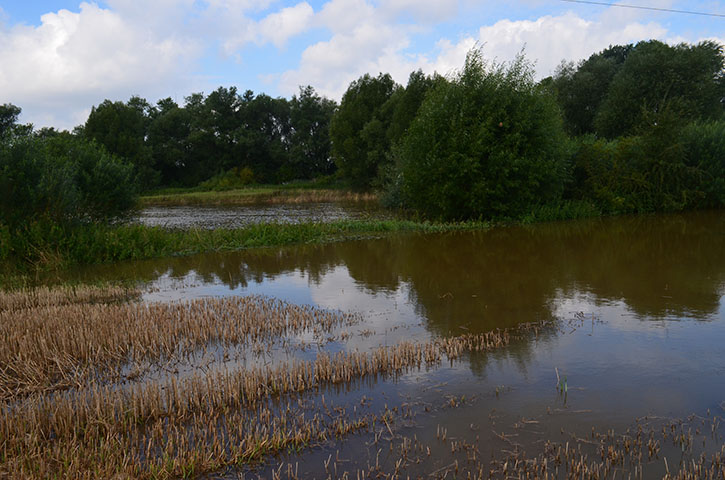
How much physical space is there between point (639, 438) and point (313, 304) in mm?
7772

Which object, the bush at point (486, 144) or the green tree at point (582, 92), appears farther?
the green tree at point (582, 92)

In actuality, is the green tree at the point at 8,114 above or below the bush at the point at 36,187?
above

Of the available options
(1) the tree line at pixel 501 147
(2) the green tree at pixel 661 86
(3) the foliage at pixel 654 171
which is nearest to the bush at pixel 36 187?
(1) the tree line at pixel 501 147

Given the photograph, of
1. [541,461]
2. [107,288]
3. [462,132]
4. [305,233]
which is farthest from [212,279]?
[462,132]

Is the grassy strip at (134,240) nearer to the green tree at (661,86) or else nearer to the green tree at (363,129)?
the green tree at (363,129)

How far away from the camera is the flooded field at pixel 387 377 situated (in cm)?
535

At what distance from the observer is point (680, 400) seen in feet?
21.4

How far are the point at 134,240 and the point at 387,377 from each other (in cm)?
1442

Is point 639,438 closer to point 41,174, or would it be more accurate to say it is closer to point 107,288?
point 107,288

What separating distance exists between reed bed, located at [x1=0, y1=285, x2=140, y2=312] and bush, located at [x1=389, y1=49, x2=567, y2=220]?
17.4 m

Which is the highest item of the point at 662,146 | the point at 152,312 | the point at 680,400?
the point at 662,146

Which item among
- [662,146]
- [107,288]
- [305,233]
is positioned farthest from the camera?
[662,146]

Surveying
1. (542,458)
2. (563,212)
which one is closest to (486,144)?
(563,212)

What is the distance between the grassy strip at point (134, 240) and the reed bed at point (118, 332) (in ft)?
20.0
